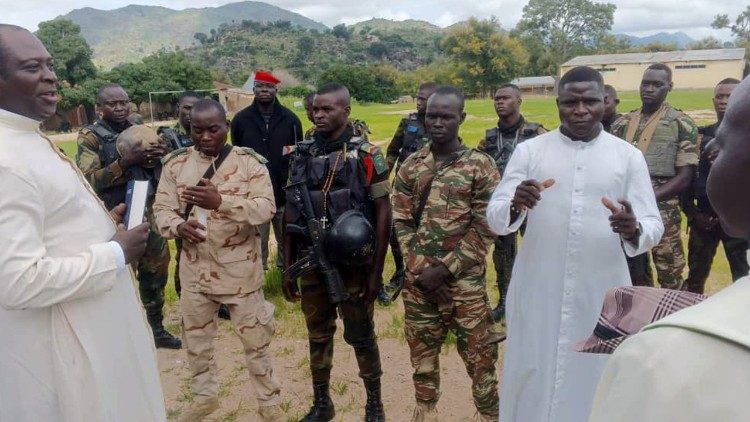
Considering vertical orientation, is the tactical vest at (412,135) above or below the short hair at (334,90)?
below

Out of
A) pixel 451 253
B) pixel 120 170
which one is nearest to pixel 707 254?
pixel 451 253

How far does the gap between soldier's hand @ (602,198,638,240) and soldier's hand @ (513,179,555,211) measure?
0.27 metres

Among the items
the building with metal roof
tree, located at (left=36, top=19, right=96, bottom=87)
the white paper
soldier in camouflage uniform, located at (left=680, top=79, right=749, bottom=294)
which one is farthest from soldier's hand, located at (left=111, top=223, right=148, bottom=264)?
the building with metal roof

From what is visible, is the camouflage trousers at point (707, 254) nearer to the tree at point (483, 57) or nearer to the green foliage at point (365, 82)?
the green foliage at point (365, 82)

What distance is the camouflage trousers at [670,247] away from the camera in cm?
473

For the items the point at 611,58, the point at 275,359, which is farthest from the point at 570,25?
the point at 275,359

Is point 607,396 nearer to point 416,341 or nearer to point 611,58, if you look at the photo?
point 416,341

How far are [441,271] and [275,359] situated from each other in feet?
6.78

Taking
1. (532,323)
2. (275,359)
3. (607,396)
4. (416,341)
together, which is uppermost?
(607,396)

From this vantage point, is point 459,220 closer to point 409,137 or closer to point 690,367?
point 690,367

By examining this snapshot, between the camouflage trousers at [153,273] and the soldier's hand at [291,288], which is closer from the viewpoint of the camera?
the soldier's hand at [291,288]

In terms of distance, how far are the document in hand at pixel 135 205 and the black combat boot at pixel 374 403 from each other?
6.17 feet

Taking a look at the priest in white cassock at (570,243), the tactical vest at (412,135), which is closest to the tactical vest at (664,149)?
the priest in white cassock at (570,243)

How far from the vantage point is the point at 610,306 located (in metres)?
1.09
